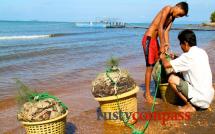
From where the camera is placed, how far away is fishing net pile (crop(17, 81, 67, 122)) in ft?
12.1

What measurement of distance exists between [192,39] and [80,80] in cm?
414

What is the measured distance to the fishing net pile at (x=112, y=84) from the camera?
14.2 feet

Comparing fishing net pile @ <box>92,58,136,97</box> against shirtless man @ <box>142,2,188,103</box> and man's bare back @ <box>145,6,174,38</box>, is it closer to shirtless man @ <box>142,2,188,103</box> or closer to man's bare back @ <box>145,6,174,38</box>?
shirtless man @ <box>142,2,188,103</box>

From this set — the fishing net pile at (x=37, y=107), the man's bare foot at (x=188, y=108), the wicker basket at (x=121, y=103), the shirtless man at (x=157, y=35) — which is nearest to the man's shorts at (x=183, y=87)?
the man's bare foot at (x=188, y=108)

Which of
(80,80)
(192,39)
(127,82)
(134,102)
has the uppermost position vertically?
(192,39)

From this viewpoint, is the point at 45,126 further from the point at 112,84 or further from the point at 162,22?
the point at 162,22

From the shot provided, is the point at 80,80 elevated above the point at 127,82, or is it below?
below

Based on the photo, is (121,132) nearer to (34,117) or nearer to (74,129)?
(74,129)

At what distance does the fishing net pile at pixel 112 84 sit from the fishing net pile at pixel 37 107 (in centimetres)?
67

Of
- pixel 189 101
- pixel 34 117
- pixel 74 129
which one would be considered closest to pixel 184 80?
pixel 189 101

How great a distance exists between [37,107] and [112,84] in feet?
3.57

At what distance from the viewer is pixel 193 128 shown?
449 cm

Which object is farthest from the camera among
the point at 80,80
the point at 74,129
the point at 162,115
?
the point at 80,80

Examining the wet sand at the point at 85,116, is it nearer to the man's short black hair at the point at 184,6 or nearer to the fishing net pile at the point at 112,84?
the fishing net pile at the point at 112,84
